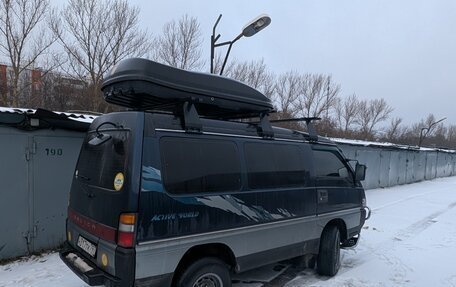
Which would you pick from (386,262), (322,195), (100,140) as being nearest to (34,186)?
(100,140)

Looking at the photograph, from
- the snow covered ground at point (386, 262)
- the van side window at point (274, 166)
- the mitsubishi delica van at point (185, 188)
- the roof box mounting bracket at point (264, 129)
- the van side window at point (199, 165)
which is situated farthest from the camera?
the snow covered ground at point (386, 262)

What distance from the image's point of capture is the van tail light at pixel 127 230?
10.2ft

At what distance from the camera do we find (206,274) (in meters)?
3.68

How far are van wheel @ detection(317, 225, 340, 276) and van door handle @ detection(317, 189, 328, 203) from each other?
56cm

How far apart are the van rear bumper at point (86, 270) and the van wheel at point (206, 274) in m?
0.69

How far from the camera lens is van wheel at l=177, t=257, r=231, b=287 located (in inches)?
139

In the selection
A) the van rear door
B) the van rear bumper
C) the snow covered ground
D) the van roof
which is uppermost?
the van roof

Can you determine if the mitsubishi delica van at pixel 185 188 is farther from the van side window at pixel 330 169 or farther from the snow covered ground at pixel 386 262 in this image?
the snow covered ground at pixel 386 262

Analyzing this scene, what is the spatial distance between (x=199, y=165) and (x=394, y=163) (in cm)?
1907

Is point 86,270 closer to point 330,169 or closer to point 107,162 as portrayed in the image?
point 107,162

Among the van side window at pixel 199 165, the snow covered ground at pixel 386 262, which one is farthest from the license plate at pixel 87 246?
the snow covered ground at pixel 386 262

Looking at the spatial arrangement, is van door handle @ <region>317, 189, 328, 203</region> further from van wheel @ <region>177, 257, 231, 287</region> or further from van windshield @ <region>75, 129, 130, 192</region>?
van windshield @ <region>75, 129, 130, 192</region>

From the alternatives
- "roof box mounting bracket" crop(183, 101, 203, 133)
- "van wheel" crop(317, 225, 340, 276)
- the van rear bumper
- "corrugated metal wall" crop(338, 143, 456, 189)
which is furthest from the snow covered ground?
"corrugated metal wall" crop(338, 143, 456, 189)

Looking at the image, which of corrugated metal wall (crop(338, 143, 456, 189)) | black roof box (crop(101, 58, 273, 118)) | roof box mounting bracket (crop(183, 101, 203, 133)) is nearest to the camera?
roof box mounting bracket (crop(183, 101, 203, 133))
